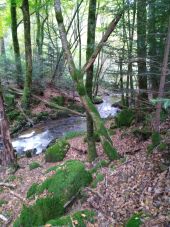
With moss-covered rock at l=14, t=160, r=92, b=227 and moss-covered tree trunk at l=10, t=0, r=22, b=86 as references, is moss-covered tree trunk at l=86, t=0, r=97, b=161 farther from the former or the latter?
moss-covered tree trunk at l=10, t=0, r=22, b=86

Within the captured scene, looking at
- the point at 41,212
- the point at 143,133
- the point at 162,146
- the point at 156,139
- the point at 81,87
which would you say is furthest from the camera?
the point at 143,133

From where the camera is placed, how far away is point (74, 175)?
7.25 meters

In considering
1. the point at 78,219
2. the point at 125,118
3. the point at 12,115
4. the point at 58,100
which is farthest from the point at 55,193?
the point at 58,100

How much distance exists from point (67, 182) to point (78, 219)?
1571 millimetres

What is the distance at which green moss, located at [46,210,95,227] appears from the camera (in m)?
5.45

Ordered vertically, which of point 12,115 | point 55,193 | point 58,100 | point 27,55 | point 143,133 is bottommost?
point 12,115

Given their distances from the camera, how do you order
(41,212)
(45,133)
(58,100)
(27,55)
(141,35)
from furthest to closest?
(58,100) → (27,55) → (45,133) → (141,35) → (41,212)

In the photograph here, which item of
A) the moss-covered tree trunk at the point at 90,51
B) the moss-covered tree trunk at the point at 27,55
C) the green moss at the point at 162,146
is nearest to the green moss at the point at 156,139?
the green moss at the point at 162,146

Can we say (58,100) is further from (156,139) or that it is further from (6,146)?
(156,139)

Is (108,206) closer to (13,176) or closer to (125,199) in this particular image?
(125,199)

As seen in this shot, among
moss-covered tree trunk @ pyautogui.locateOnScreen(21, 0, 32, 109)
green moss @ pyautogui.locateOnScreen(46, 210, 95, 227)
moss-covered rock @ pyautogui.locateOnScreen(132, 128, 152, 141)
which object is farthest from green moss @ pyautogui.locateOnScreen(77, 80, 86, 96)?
moss-covered tree trunk @ pyautogui.locateOnScreen(21, 0, 32, 109)

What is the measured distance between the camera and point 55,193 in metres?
6.98

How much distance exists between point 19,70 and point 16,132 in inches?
246

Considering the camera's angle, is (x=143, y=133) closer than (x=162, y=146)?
No
